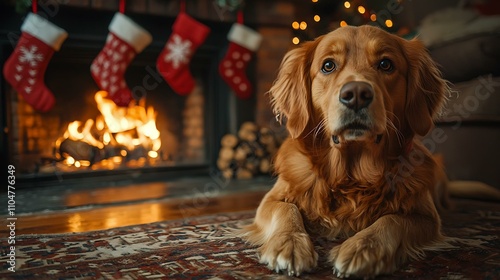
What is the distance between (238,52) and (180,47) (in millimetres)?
509

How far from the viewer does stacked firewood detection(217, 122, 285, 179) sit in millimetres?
3684

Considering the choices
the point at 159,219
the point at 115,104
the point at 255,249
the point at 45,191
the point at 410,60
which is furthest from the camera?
the point at 115,104

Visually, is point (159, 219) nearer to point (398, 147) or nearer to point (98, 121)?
point (398, 147)

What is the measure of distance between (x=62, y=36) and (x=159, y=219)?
156cm

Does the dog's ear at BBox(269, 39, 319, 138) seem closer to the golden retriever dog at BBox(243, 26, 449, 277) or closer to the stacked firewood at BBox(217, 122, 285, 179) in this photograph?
the golden retriever dog at BBox(243, 26, 449, 277)

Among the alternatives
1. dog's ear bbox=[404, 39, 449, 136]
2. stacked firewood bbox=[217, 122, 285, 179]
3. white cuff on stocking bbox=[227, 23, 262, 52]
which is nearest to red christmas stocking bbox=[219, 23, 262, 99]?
white cuff on stocking bbox=[227, 23, 262, 52]

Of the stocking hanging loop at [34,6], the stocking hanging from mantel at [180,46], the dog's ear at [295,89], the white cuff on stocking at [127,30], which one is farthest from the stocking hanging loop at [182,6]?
the dog's ear at [295,89]

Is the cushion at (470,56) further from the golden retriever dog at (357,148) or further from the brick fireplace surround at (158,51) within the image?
the brick fireplace surround at (158,51)

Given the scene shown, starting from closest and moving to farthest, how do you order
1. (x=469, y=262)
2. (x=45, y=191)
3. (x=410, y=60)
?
(x=469, y=262) → (x=410, y=60) → (x=45, y=191)

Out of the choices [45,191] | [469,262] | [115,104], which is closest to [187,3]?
[115,104]

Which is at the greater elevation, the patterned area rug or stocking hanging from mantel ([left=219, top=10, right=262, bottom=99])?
stocking hanging from mantel ([left=219, top=10, right=262, bottom=99])

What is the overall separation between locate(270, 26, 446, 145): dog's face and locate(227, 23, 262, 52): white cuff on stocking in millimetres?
1820

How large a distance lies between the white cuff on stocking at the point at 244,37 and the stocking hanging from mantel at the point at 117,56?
73cm

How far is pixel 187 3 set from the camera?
3.43 metres
